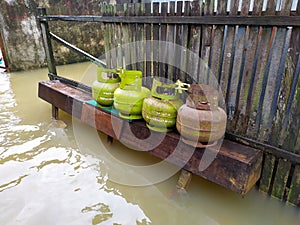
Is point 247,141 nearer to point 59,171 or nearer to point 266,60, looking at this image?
point 266,60

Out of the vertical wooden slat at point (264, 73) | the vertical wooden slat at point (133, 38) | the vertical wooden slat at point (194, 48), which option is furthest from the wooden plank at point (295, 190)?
the vertical wooden slat at point (133, 38)

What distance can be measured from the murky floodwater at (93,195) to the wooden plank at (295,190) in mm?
72

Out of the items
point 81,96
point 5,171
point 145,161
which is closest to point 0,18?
point 81,96

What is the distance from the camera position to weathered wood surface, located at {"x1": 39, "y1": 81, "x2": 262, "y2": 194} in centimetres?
168

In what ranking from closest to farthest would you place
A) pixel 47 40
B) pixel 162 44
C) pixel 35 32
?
pixel 162 44 < pixel 47 40 < pixel 35 32

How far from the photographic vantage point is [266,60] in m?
1.76

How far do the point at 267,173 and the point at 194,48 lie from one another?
53.4 inches

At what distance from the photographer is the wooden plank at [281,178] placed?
186cm

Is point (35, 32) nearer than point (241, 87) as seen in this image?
No

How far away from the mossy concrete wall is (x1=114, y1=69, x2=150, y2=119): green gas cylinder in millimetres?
5401

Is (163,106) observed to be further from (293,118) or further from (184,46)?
(293,118)

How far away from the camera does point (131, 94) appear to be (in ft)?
7.22

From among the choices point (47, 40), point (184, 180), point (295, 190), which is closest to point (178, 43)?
point (184, 180)

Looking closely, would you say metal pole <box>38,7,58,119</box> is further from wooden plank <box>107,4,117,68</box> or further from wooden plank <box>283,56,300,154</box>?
wooden plank <box>283,56,300,154</box>
